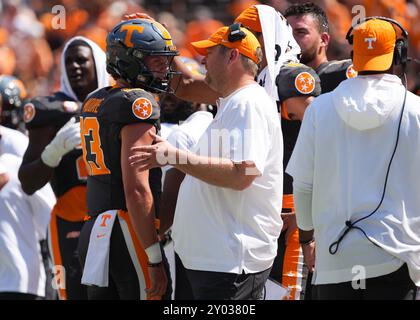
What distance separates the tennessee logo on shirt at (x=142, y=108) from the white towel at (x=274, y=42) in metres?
0.83

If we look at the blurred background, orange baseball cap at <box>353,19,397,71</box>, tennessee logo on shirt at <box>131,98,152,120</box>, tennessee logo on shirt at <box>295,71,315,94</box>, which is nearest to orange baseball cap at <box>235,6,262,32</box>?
tennessee logo on shirt at <box>295,71,315,94</box>

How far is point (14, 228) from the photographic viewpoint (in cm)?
716

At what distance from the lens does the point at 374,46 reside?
14.8 feet

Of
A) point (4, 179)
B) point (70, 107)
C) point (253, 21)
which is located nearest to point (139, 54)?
point (253, 21)

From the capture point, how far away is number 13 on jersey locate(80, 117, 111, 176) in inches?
205

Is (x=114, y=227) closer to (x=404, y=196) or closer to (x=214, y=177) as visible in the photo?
(x=214, y=177)

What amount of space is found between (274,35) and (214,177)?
52.6 inches

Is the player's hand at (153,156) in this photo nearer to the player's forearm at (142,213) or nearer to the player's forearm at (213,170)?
the player's forearm at (213,170)

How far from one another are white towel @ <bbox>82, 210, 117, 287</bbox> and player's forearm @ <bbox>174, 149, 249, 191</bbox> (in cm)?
70

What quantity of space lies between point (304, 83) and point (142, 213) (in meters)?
1.21

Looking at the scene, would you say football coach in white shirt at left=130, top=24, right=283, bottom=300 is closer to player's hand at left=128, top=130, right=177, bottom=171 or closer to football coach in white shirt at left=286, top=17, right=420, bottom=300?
player's hand at left=128, top=130, right=177, bottom=171

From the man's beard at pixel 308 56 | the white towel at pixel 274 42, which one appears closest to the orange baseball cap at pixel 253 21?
the white towel at pixel 274 42
